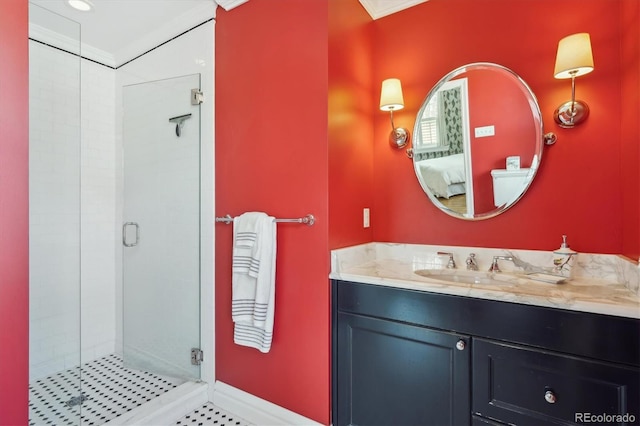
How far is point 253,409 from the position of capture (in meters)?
1.82

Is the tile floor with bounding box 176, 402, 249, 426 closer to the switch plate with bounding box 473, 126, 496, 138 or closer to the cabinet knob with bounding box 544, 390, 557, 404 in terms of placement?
the cabinet knob with bounding box 544, 390, 557, 404

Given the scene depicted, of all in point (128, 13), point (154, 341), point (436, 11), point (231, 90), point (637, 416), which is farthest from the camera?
point (154, 341)

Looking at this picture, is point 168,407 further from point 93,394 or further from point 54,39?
point 54,39

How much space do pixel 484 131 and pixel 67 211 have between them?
113 inches

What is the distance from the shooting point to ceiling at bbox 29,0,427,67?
1.83 m

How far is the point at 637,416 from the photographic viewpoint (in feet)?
3.27

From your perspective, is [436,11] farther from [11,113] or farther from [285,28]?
[11,113]

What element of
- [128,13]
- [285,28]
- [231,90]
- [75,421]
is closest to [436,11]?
[285,28]

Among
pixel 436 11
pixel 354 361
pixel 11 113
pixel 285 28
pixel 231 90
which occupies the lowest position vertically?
pixel 354 361

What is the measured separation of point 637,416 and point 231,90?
2316 mm

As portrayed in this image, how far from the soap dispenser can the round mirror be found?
12.0 inches

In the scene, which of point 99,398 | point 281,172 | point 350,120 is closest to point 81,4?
point 281,172

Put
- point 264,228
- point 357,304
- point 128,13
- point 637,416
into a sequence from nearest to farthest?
point 637,416 < point 357,304 < point 264,228 < point 128,13

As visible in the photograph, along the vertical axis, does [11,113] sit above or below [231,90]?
below
